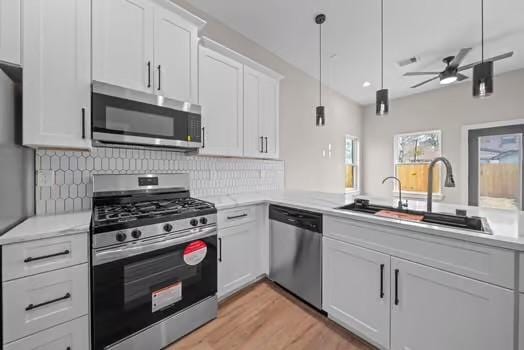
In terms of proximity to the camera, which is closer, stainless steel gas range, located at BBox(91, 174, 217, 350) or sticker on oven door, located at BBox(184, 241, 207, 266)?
stainless steel gas range, located at BBox(91, 174, 217, 350)

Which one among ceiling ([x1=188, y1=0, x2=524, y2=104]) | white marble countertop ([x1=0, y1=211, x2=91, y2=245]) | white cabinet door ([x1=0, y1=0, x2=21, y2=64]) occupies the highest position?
ceiling ([x1=188, y1=0, x2=524, y2=104])

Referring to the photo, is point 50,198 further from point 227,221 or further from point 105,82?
point 227,221

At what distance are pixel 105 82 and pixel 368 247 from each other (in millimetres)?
2151

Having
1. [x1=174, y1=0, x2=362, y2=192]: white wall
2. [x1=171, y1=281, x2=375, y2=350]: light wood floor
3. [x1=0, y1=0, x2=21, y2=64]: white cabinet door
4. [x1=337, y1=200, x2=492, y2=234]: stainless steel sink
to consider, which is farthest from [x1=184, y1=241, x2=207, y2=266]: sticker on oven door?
[x1=174, y1=0, x2=362, y2=192]: white wall

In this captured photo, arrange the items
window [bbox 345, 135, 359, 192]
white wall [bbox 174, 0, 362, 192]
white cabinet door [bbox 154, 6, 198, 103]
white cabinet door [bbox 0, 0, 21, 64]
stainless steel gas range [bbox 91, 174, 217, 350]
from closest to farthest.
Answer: white cabinet door [bbox 0, 0, 21, 64] < stainless steel gas range [bbox 91, 174, 217, 350] < white cabinet door [bbox 154, 6, 198, 103] < white wall [bbox 174, 0, 362, 192] < window [bbox 345, 135, 359, 192]

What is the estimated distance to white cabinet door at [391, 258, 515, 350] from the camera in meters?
1.00

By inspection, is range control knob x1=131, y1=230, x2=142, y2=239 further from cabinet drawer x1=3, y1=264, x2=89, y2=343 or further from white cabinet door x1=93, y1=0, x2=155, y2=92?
white cabinet door x1=93, y1=0, x2=155, y2=92

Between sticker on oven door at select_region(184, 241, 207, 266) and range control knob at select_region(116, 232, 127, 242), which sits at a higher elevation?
range control knob at select_region(116, 232, 127, 242)

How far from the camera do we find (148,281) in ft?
4.58

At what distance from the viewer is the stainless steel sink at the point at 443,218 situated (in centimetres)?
120

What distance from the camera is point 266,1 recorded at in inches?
88.7

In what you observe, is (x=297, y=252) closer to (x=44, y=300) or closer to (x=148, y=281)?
(x=148, y=281)

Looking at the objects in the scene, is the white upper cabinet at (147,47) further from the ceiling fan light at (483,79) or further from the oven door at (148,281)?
the ceiling fan light at (483,79)

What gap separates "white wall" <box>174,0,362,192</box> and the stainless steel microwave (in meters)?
1.31
